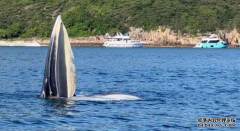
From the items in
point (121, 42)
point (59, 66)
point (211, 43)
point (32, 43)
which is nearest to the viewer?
point (59, 66)

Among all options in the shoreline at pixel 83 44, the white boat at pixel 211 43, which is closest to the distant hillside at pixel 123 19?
the shoreline at pixel 83 44

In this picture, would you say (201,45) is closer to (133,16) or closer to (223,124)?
(133,16)

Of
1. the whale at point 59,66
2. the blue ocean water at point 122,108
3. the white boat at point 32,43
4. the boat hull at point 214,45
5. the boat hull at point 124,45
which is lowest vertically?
the boat hull at point 214,45

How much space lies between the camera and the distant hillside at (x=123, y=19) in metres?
182

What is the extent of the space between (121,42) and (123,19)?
17.2 m

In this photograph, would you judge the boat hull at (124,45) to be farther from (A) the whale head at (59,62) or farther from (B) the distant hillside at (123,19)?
(A) the whale head at (59,62)

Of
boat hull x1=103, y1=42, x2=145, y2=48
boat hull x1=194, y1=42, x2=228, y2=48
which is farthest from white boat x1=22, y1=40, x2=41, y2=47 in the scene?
boat hull x1=194, y1=42, x2=228, y2=48

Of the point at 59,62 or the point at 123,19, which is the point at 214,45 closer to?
the point at 123,19

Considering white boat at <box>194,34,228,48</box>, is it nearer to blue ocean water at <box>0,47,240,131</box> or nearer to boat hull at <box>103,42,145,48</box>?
boat hull at <box>103,42,145,48</box>

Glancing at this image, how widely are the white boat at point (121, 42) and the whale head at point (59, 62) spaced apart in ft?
465

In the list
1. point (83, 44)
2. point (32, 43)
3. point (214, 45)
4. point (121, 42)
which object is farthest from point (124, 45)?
point (32, 43)

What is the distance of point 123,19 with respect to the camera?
18650 cm

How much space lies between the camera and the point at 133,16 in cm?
18800

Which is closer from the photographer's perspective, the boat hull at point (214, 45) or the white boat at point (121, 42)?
the white boat at point (121, 42)
